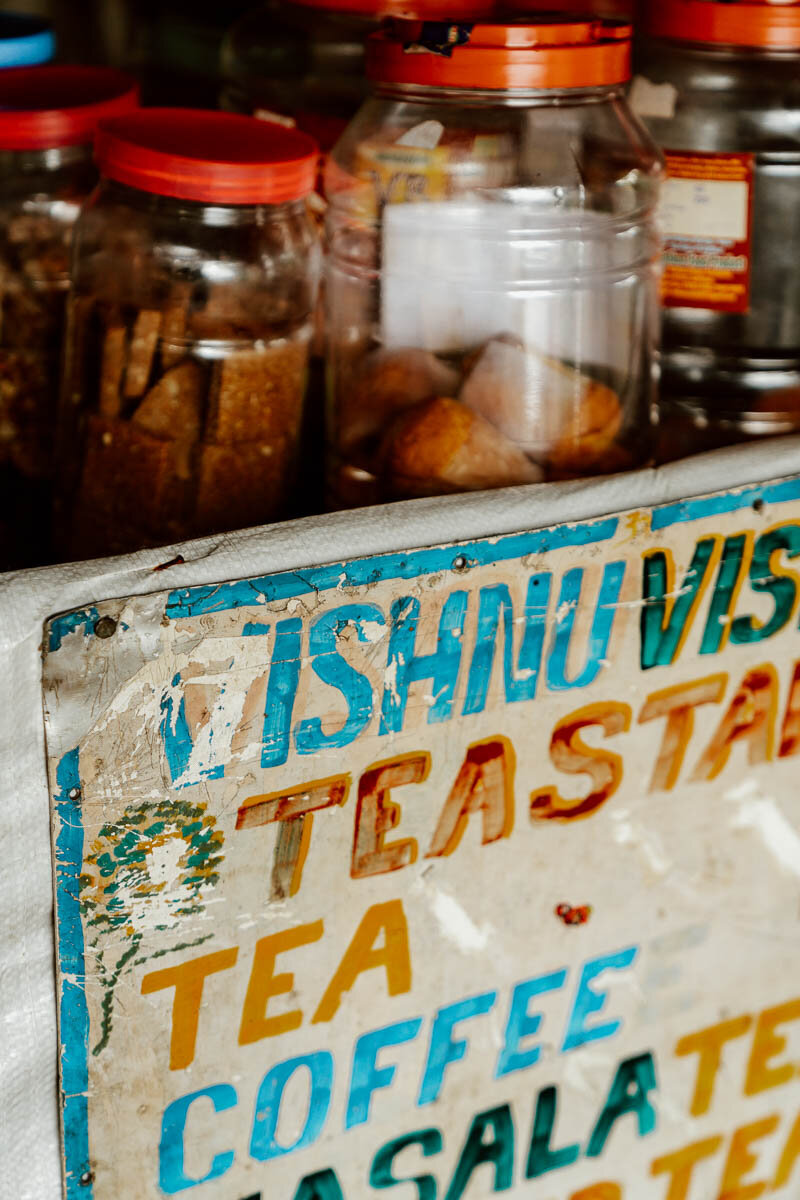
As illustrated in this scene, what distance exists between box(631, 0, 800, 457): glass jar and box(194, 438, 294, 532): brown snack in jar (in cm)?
36

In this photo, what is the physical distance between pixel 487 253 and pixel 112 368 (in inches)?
10.3

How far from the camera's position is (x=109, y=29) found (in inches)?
70.8

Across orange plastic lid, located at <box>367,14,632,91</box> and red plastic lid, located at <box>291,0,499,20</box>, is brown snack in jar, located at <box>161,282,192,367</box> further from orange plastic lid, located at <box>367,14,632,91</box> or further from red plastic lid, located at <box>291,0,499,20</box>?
red plastic lid, located at <box>291,0,499,20</box>

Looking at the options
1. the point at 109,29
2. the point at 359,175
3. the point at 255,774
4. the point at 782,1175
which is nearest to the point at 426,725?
the point at 255,774

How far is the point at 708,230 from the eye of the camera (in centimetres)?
94

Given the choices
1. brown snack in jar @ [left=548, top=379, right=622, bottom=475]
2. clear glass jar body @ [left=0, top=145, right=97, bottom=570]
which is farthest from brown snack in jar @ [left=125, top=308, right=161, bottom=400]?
brown snack in jar @ [left=548, top=379, right=622, bottom=475]

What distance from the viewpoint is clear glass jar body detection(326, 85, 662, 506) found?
0.82 meters

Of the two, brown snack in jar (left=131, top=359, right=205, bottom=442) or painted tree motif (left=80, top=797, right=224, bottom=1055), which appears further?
brown snack in jar (left=131, top=359, right=205, bottom=442)

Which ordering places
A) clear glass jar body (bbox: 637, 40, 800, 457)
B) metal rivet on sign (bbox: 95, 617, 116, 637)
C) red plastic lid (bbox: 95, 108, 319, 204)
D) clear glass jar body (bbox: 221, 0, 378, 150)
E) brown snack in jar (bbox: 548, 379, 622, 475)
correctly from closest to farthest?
metal rivet on sign (bbox: 95, 617, 116, 637) < red plastic lid (bbox: 95, 108, 319, 204) < brown snack in jar (bbox: 548, 379, 622, 475) < clear glass jar body (bbox: 637, 40, 800, 457) < clear glass jar body (bbox: 221, 0, 378, 150)

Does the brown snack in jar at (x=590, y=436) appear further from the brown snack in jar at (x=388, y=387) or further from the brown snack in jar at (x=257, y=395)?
the brown snack in jar at (x=257, y=395)

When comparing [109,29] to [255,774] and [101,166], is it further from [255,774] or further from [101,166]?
[255,774]

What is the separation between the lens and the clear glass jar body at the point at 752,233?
96 centimetres

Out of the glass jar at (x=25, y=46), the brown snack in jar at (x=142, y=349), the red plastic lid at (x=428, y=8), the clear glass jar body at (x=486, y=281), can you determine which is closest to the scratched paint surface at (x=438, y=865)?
the clear glass jar body at (x=486, y=281)

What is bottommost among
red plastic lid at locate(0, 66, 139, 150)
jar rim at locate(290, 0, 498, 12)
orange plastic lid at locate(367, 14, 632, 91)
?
red plastic lid at locate(0, 66, 139, 150)
